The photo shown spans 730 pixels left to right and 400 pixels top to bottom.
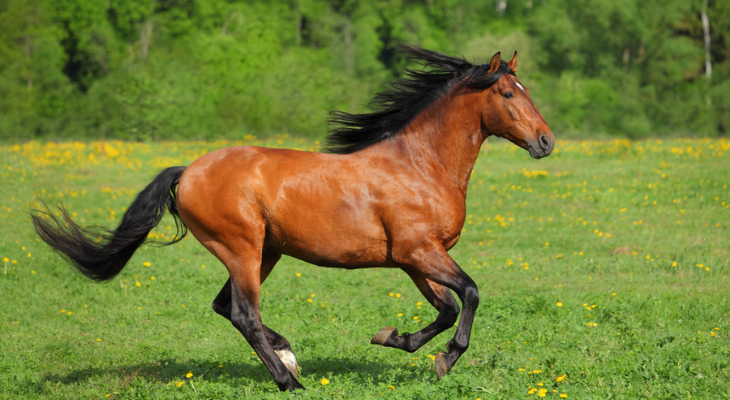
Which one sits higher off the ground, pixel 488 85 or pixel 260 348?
pixel 488 85

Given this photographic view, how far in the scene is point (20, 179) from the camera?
17531 millimetres

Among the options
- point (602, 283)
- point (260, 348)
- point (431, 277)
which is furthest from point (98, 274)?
point (602, 283)

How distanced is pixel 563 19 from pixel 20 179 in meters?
43.4

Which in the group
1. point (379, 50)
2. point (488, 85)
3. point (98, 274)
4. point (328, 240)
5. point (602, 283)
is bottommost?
point (602, 283)

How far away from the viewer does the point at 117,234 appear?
18.8 feet

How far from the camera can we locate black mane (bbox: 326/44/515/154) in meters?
5.47

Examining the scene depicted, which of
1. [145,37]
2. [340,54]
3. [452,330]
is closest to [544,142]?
[452,330]

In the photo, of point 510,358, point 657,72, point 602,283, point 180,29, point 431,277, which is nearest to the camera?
point 431,277

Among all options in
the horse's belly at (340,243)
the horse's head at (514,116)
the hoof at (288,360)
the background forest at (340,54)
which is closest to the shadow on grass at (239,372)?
the hoof at (288,360)

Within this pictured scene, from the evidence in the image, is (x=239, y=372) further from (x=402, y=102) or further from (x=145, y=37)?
(x=145, y=37)

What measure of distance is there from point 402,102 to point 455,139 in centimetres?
61

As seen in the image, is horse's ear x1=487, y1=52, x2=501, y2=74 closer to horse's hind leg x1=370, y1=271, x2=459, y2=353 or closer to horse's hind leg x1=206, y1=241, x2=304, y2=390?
horse's hind leg x1=370, y1=271, x2=459, y2=353

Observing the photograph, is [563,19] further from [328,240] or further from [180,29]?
[328,240]

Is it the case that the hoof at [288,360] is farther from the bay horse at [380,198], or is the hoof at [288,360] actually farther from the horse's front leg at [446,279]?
the horse's front leg at [446,279]
